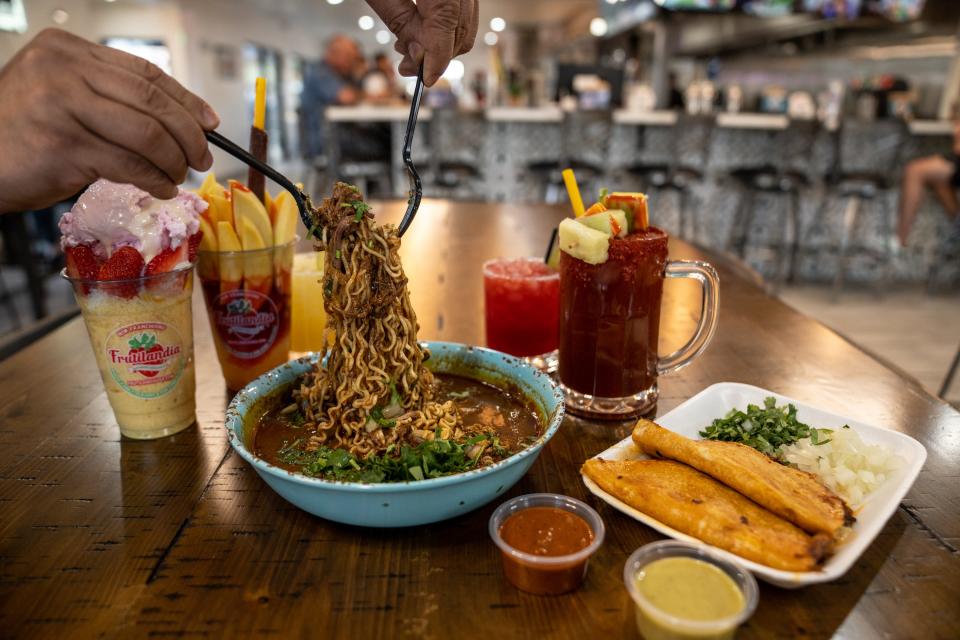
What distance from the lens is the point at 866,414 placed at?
4.55 ft

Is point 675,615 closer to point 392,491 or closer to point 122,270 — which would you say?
point 392,491

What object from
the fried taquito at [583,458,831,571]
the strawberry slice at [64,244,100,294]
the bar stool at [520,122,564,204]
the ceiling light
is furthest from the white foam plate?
the ceiling light

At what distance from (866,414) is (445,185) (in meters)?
6.18

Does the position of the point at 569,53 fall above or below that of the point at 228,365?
above

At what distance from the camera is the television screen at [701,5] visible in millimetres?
8008

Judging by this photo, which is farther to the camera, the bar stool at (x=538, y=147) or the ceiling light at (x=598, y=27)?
the ceiling light at (x=598, y=27)

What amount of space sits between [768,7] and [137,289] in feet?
28.9

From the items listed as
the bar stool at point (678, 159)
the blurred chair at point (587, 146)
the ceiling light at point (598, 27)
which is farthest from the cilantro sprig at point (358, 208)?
the ceiling light at point (598, 27)

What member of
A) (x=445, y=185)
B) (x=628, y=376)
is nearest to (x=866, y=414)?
(x=628, y=376)

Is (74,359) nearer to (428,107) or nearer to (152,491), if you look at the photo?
(152,491)

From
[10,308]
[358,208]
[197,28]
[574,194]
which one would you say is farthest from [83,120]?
[197,28]

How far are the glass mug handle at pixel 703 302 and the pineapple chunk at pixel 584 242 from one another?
0.18 m

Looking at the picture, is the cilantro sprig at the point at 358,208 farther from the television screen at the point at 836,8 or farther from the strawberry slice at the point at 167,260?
the television screen at the point at 836,8

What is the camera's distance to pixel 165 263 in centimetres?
119
